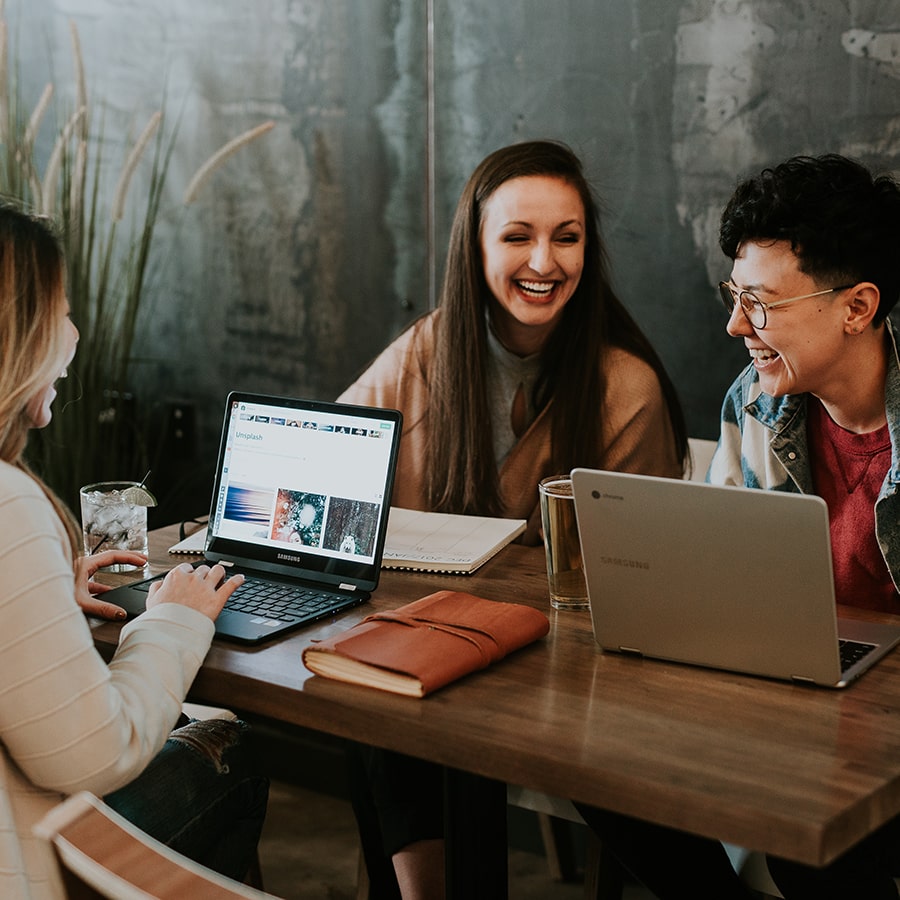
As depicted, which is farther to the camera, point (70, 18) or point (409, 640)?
point (70, 18)

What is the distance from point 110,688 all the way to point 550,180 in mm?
1413

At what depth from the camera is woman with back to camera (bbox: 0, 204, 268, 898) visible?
4.25 ft

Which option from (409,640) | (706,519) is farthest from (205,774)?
(706,519)

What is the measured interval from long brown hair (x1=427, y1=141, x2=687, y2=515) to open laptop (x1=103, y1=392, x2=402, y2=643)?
0.52 metres

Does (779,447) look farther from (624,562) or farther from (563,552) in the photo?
(624,562)

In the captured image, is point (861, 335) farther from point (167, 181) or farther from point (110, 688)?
point (167, 181)

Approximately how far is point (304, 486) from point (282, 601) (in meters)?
0.19

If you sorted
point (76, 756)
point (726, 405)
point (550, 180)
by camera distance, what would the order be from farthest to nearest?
1. point (550, 180)
2. point (726, 405)
3. point (76, 756)

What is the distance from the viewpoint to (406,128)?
2959mm

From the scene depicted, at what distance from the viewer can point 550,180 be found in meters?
2.42

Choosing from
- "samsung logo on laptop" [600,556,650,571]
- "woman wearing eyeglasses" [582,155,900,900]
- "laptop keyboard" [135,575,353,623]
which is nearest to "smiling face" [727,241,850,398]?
"woman wearing eyeglasses" [582,155,900,900]

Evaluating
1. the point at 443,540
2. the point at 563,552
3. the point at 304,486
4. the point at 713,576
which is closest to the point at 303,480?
the point at 304,486

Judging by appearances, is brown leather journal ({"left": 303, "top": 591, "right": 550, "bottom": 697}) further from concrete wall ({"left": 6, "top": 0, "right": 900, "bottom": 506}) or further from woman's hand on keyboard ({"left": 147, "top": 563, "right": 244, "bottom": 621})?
concrete wall ({"left": 6, "top": 0, "right": 900, "bottom": 506})

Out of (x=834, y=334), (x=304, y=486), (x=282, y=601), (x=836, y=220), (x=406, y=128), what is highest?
(x=406, y=128)
